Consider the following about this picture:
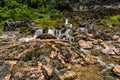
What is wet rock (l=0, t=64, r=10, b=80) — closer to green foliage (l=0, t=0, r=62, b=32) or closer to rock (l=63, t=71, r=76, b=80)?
rock (l=63, t=71, r=76, b=80)

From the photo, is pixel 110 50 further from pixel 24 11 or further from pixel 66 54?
pixel 24 11

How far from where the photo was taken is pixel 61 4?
5744cm

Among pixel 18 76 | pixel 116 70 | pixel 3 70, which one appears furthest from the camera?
pixel 116 70

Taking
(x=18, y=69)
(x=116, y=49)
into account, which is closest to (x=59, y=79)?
(x=18, y=69)

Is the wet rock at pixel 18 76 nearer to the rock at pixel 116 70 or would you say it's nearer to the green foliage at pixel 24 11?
the rock at pixel 116 70

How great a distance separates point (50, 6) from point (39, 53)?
132ft

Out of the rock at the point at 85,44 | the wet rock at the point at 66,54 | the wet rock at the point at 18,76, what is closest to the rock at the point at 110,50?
the rock at the point at 85,44

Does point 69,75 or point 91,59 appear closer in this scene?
point 69,75

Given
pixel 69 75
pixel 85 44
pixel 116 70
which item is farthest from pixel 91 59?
pixel 69 75

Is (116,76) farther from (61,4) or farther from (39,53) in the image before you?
(61,4)

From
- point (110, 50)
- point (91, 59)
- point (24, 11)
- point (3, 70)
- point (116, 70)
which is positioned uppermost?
point (3, 70)

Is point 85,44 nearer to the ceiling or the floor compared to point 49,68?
nearer to the floor

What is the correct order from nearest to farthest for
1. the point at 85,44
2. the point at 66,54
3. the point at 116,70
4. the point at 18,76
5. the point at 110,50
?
the point at 18,76 → the point at 116,70 → the point at 66,54 → the point at 110,50 → the point at 85,44

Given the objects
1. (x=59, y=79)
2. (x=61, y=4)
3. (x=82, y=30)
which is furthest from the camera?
(x=61, y=4)
